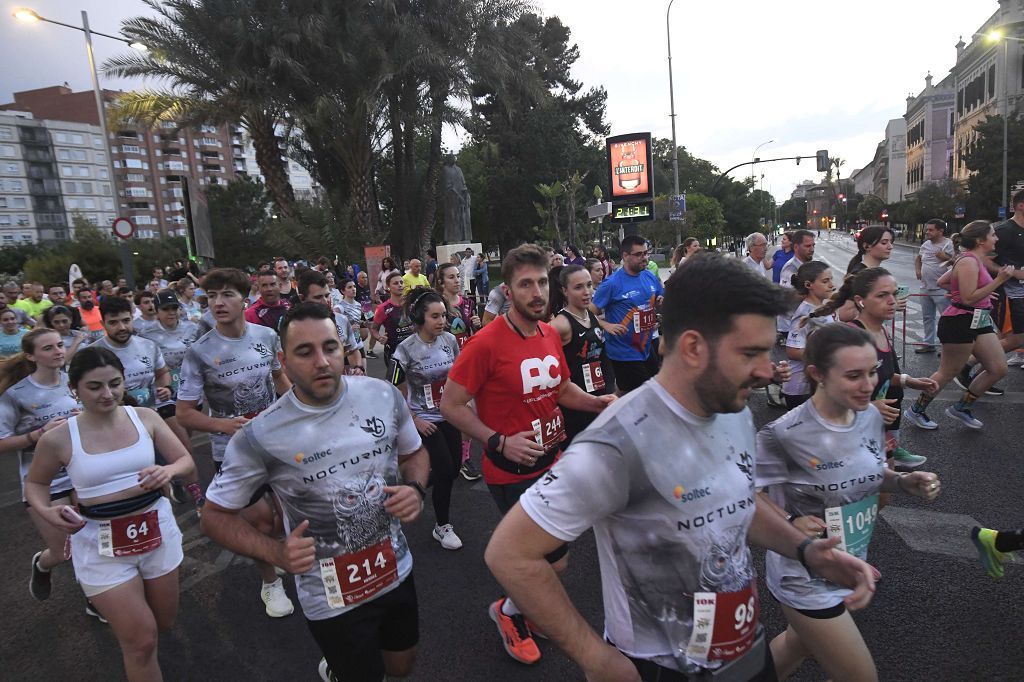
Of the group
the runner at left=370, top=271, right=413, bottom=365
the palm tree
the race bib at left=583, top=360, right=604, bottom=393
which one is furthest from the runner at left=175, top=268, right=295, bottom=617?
the palm tree

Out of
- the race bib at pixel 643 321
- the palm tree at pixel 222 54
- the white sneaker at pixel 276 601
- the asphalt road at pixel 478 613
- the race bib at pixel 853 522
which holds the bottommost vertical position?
the asphalt road at pixel 478 613

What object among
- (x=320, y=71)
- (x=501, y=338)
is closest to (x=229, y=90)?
(x=320, y=71)

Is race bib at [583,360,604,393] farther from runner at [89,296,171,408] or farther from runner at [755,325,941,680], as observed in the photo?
runner at [89,296,171,408]

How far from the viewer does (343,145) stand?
68.6 ft

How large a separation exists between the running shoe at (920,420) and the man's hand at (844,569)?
5.52 metres

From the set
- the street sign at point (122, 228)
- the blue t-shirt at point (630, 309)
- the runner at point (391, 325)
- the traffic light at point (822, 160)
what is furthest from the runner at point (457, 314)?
the traffic light at point (822, 160)

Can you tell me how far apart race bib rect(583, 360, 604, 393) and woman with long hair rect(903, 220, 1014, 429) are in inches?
123

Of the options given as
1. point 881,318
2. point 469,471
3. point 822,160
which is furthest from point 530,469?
point 822,160

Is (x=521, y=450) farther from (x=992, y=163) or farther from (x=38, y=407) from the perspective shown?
(x=992, y=163)

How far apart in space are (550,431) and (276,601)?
2.18 m

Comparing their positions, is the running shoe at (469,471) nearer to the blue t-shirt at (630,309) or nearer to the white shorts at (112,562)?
the blue t-shirt at (630,309)

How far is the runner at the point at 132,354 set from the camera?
5160 mm

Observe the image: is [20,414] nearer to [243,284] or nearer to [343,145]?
[243,284]

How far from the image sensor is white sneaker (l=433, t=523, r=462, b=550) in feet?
15.0
